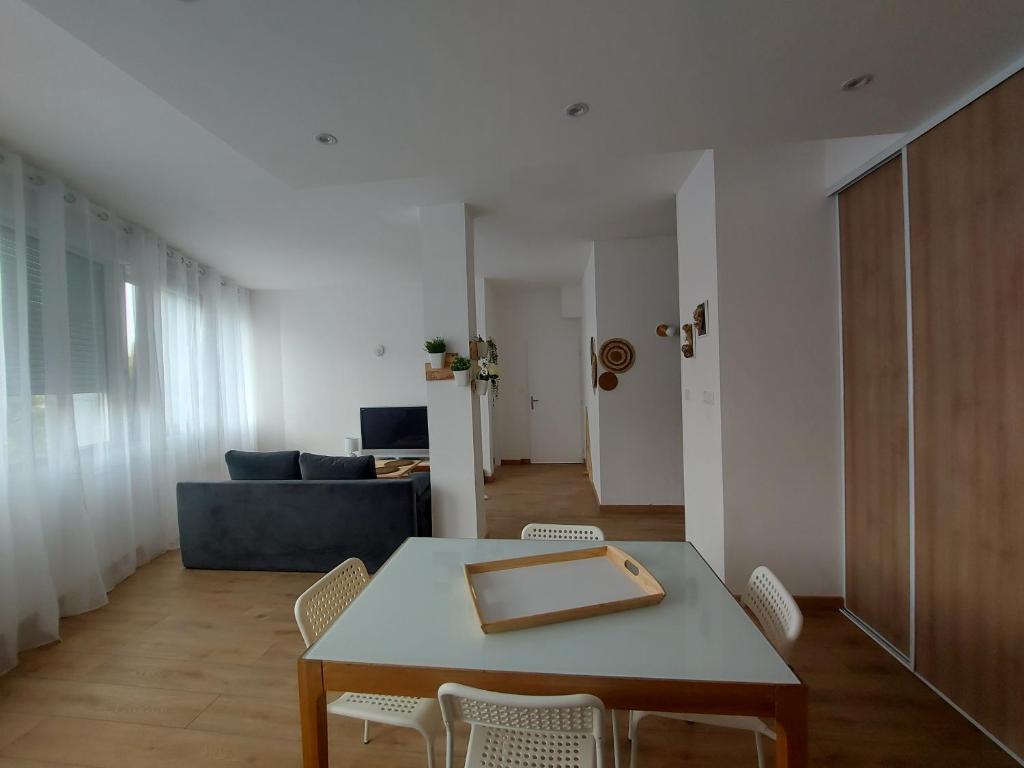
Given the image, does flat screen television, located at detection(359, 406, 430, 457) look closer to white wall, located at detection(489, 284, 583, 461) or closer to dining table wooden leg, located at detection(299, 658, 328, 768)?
white wall, located at detection(489, 284, 583, 461)

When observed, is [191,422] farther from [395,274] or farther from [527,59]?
[527,59]

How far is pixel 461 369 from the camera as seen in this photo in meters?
2.99

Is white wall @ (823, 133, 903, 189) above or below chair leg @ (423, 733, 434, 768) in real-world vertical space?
above

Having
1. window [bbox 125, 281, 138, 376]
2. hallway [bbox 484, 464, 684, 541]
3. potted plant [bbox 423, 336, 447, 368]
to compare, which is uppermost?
window [bbox 125, 281, 138, 376]

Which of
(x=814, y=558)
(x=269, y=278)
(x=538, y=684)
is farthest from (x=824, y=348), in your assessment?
(x=269, y=278)

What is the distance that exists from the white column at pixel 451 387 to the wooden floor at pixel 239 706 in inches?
46.2

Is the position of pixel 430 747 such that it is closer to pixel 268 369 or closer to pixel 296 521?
pixel 296 521

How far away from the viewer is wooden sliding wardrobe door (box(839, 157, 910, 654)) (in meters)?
1.92

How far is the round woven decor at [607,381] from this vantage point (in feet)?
13.2

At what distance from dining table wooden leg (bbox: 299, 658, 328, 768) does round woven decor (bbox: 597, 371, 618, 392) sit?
333 centimetres

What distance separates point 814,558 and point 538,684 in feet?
7.20

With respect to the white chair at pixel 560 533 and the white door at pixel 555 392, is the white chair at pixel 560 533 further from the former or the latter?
the white door at pixel 555 392

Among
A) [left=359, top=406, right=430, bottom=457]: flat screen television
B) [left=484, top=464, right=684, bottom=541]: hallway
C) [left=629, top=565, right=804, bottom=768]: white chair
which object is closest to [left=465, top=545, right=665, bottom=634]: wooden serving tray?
[left=629, top=565, right=804, bottom=768]: white chair

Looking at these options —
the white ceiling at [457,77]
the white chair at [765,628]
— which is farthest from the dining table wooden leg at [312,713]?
the white ceiling at [457,77]
